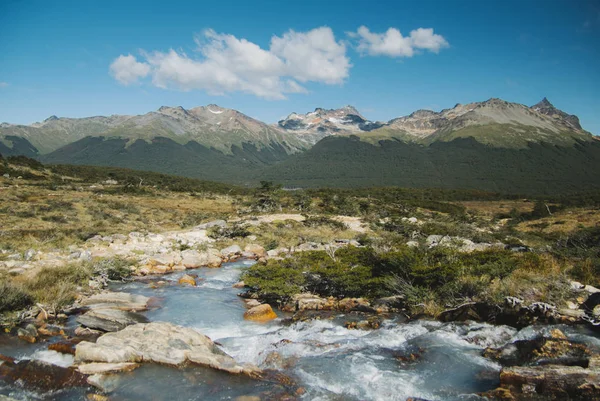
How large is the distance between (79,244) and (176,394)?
20.0 meters

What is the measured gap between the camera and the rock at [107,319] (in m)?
11.4

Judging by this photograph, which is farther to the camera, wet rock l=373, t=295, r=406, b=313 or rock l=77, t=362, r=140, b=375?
wet rock l=373, t=295, r=406, b=313

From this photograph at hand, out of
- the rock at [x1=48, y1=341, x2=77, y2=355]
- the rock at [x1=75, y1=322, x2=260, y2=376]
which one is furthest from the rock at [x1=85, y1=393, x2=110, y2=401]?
the rock at [x1=48, y1=341, x2=77, y2=355]

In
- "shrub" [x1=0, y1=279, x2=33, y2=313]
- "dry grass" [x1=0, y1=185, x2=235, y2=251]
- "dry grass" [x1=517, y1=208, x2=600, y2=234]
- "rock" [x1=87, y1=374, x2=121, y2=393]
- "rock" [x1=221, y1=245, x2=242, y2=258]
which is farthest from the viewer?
"dry grass" [x1=517, y1=208, x2=600, y2=234]

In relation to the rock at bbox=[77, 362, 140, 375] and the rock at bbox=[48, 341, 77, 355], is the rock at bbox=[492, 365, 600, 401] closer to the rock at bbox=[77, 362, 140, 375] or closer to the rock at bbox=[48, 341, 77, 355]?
the rock at bbox=[77, 362, 140, 375]

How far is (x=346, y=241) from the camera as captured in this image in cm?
3102

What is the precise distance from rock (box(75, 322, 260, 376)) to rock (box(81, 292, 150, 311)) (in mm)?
4145

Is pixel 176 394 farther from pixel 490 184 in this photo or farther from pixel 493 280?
pixel 490 184

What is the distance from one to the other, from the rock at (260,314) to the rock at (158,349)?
3.74 m

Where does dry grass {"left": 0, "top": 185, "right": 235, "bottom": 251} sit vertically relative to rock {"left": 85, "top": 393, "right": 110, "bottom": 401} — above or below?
above

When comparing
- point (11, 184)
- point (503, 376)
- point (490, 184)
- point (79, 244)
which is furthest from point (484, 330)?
point (490, 184)

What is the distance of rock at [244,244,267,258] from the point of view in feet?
89.8

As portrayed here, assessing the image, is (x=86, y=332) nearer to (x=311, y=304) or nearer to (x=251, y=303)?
(x=251, y=303)

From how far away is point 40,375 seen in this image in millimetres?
8555
